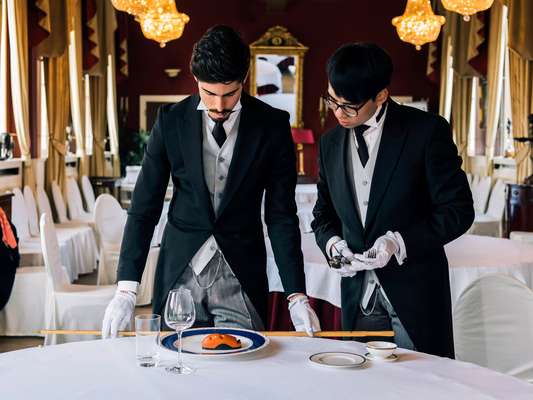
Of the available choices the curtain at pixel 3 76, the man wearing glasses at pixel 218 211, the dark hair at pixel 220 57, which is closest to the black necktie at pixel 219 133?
the man wearing glasses at pixel 218 211

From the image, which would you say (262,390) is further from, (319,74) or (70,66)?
(319,74)

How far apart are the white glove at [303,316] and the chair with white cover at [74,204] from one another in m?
7.68

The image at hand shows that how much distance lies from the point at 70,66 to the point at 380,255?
9662 mm

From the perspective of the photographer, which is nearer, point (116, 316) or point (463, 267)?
point (116, 316)

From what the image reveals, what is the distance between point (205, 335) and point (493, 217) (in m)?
7.83

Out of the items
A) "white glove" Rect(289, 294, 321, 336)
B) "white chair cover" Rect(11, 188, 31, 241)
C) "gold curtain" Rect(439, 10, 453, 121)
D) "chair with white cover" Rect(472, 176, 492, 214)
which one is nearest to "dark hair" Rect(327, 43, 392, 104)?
"white glove" Rect(289, 294, 321, 336)

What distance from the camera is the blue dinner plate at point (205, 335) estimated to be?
2.03 meters

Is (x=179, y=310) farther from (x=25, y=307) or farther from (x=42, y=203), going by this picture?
(x=42, y=203)

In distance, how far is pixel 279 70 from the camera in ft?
46.0

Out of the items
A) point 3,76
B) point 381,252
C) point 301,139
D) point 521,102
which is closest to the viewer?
point 381,252

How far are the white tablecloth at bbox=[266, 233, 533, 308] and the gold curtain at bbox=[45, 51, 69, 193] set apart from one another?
227 inches

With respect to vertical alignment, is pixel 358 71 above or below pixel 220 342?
above

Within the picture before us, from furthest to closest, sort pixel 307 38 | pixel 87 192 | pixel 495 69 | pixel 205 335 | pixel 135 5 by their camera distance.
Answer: pixel 307 38, pixel 87 192, pixel 495 69, pixel 135 5, pixel 205 335

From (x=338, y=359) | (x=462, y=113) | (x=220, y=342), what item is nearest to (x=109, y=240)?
(x=220, y=342)
